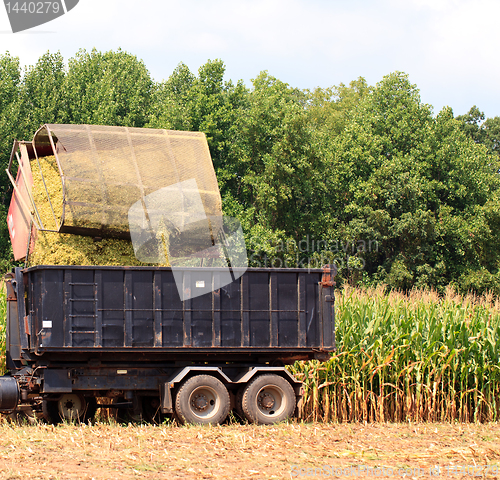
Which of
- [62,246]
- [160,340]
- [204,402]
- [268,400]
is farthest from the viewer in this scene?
[62,246]

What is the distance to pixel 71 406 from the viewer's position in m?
9.80

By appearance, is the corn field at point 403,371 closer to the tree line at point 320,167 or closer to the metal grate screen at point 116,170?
the metal grate screen at point 116,170

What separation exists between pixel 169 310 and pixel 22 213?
3206 mm

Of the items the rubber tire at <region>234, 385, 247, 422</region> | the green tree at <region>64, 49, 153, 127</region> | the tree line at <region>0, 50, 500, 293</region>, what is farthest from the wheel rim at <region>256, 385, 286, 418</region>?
the green tree at <region>64, 49, 153, 127</region>

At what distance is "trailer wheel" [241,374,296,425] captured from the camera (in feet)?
32.1

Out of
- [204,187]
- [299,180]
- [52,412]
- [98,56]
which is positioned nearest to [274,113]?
[299,180]

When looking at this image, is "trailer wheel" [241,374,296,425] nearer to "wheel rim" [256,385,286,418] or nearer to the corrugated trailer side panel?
"wheel rim" [256,385,286,418]

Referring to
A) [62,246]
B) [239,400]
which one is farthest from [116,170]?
[239,400]

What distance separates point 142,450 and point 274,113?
27901 mm

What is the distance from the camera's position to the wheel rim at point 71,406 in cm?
969

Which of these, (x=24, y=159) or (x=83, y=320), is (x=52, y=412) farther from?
(x=24, y=159)

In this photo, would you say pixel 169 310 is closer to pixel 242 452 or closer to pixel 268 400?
pixel 268 400

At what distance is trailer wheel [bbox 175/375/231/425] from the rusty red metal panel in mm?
3161

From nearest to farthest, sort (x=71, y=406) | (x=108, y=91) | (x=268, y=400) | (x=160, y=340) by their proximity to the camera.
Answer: (x=160, y=340) < (x=71, y=406) < (x=268, y=400) < (x=108, y=91)
